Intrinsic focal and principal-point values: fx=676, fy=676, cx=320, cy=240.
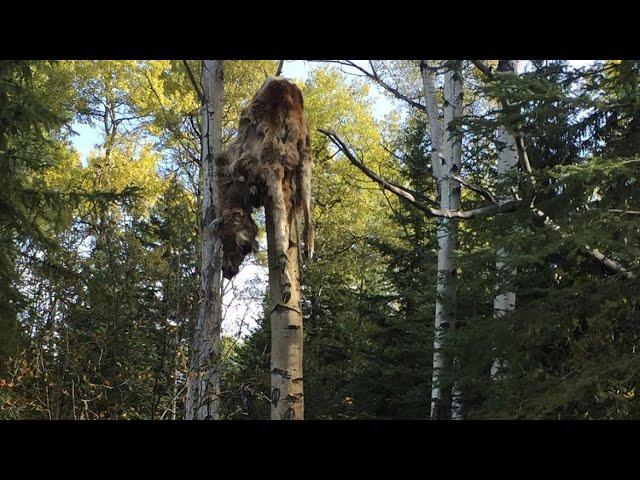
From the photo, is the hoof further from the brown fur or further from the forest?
the brown fur

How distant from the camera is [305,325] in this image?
12.6m

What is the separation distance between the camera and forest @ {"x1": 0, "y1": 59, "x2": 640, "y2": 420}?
4.32m

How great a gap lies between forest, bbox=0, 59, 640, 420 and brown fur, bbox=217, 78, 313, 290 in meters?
0.04

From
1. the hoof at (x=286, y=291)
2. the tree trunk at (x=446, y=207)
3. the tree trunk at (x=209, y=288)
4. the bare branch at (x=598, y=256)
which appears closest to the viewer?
the hoof at (x=286, y=291)

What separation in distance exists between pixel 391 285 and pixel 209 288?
492 cm

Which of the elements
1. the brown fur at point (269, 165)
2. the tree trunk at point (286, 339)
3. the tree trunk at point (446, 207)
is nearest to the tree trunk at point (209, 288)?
the brown fur at point (269, 165)

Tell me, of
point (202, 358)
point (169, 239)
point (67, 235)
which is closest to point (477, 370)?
point (202, 358)

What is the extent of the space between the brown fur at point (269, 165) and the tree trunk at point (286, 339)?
170 millimetres

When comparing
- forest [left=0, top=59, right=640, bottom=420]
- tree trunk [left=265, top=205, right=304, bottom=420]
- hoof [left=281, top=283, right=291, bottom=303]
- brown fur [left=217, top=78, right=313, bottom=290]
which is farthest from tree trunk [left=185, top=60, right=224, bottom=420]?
hoof [left=281, top=283, right=291, bottom=303]

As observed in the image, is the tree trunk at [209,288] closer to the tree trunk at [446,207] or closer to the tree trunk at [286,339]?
the tree trunk at [286,339]

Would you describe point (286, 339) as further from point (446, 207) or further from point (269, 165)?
point (446, 207)

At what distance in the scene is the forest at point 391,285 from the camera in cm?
432
